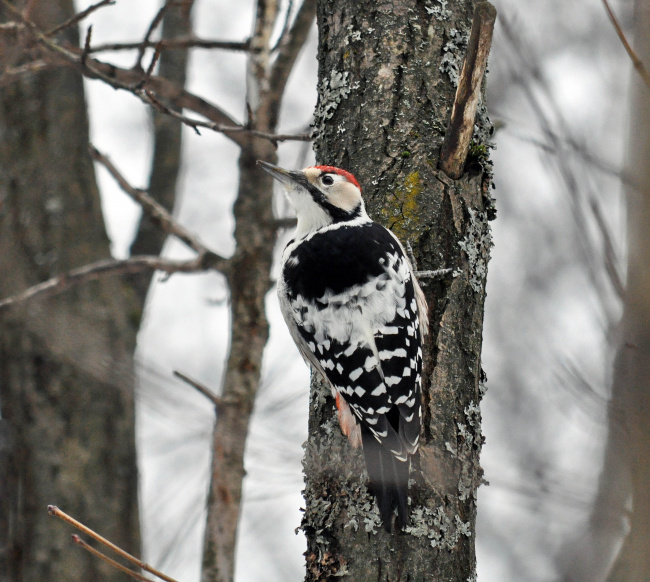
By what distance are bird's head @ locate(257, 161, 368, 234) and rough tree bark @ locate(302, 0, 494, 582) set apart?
0.38 metres

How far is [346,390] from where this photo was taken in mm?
2498

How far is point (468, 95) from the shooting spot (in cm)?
235

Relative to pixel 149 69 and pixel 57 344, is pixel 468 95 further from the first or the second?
pixel 57 344

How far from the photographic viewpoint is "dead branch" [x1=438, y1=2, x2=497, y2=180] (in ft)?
7.30

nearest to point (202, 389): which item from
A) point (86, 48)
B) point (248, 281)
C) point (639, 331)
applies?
point (248, 281)

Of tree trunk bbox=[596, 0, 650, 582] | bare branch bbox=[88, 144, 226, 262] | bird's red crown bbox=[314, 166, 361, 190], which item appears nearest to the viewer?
tree trunk bbox=[596, 0, 650, 582]

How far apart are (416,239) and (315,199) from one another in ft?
3.00

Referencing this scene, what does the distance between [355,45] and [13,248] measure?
10.2 ft

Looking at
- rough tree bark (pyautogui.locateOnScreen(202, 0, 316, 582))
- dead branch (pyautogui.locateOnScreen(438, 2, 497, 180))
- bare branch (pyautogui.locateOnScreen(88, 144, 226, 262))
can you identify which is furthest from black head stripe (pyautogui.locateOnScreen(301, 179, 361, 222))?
dead branch (pyautogui.locateOnScreen(438, 2, 497, 180))

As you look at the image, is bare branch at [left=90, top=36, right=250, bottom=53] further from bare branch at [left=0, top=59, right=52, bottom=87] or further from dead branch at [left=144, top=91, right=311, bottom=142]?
dead branch at [left=144, top=91, right=311, bottom=142]

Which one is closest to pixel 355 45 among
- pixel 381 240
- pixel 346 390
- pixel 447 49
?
pixel 447 49

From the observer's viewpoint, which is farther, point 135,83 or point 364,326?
point 135,83

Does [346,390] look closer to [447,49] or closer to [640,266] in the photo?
[447,49]

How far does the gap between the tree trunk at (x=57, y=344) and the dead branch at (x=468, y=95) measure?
7.99ft
